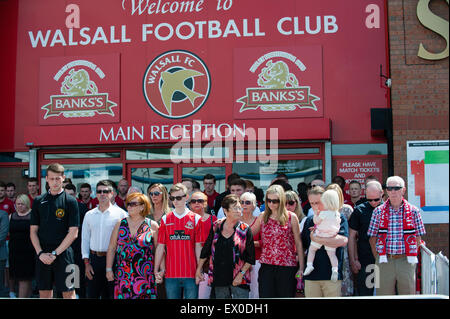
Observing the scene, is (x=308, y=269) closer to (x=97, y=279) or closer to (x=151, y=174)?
(x=97, y=279)

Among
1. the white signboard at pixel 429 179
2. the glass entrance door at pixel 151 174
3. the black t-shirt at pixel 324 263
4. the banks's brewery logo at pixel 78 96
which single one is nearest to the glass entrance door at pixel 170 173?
the glass entrance door at pixel 151 174

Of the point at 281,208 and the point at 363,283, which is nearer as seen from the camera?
the point at 281,208

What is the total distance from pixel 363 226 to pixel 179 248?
2.23 metres

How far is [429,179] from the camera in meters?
8.80

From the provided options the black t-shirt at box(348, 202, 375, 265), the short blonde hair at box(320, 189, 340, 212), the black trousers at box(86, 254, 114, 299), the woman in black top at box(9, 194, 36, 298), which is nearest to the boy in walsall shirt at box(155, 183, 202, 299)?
the black trousers at box(86, 254, 114, 299)

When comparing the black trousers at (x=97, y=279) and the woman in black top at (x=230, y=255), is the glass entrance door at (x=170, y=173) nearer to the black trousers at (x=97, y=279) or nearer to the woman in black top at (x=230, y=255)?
the black trousers at (x=97, y=279)

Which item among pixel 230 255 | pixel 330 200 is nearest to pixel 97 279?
pixel 230 255

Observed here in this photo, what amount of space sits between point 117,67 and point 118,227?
5.48 meters

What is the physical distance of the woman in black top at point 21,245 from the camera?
25.8 feet

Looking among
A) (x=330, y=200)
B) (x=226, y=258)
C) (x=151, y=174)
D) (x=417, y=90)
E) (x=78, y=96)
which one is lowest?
(x=226, y=258)

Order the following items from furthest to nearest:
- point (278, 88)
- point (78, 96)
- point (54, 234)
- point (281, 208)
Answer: point (78, 96), point (278, 88), point (54, 234), point (281, 208)

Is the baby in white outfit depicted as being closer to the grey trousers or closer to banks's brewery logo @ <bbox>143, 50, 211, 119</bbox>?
the grey trousers

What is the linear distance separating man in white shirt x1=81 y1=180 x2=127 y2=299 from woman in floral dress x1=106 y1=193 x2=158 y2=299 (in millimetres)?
463
